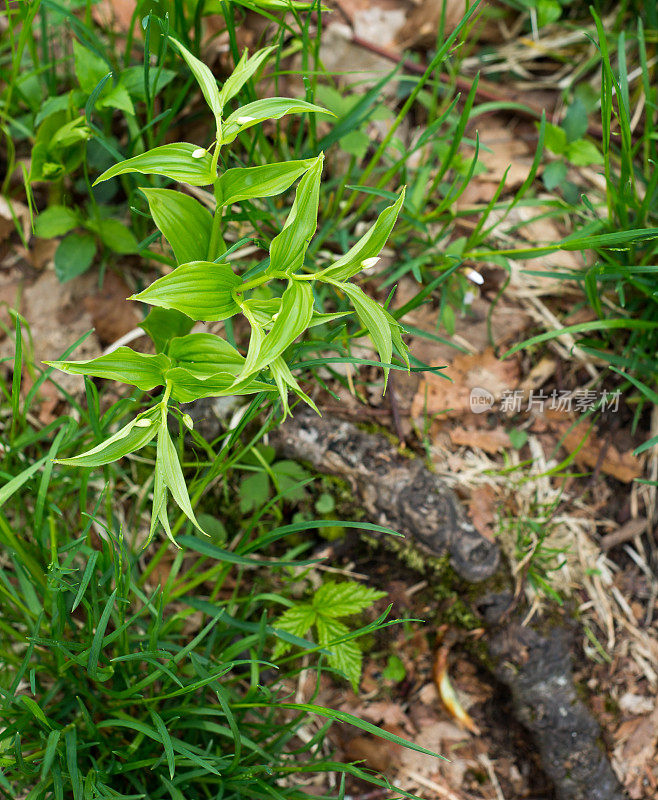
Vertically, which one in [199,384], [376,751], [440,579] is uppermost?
[199,384]

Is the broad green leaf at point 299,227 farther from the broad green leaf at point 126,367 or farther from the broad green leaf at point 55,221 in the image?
the broad green leaf at point 55,221

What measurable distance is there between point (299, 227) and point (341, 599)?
0.98 meters

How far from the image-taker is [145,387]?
1.02 meters

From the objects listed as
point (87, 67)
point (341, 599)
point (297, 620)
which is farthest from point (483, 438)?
point (87, 67)

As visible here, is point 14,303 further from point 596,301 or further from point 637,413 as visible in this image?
point 637,413

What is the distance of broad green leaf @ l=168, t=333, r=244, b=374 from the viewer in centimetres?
103

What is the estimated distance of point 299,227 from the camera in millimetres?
956

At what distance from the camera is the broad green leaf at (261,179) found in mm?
1020

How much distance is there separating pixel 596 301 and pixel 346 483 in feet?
2.69

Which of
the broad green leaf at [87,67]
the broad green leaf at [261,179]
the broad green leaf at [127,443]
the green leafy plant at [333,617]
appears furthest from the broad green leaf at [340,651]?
the broad green leaf at [87,67]

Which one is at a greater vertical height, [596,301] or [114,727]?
[596,301]

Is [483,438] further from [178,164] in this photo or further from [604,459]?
[178,164]

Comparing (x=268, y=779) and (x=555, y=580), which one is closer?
(x=268, y=779)

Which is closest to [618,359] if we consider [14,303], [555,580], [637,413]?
[637,413]
